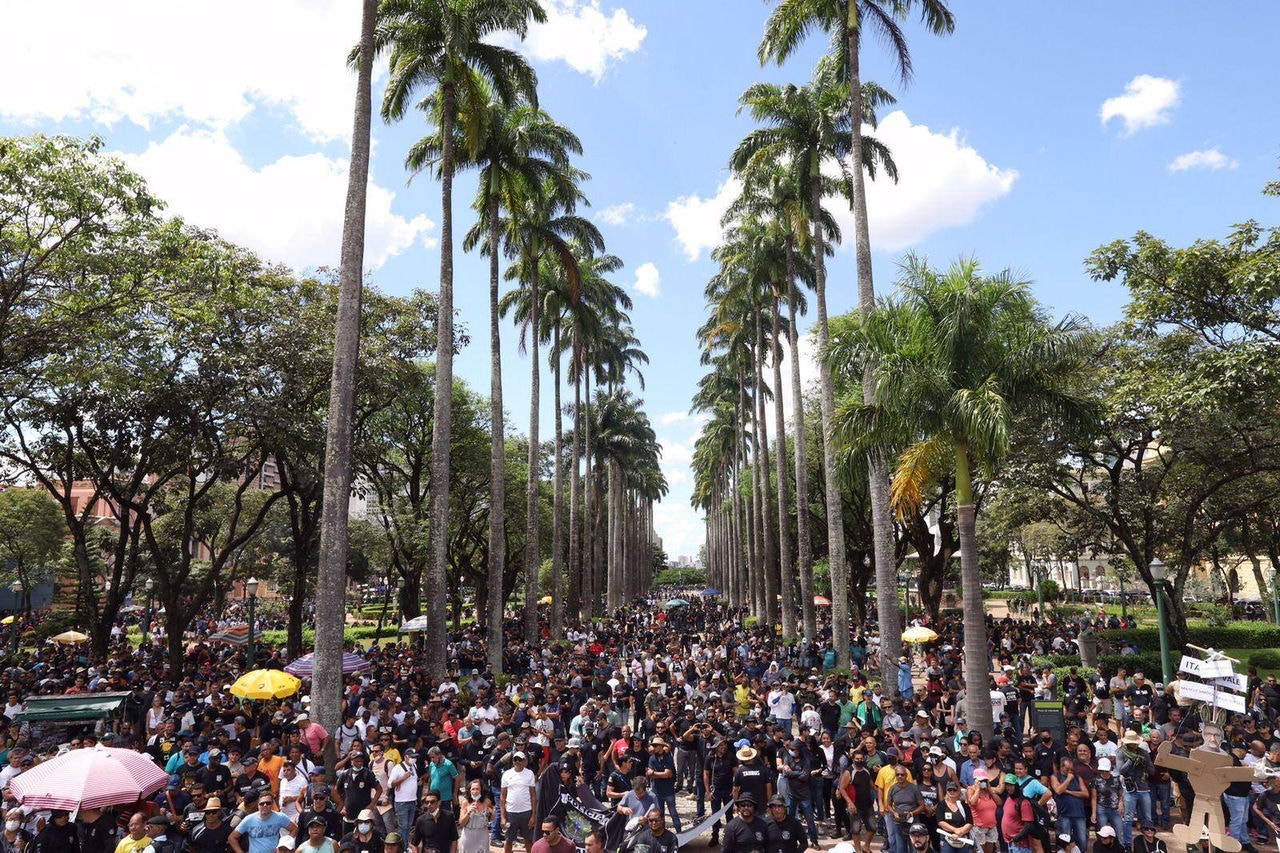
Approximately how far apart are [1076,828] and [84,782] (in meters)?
10.6

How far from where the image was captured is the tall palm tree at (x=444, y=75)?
19.4m

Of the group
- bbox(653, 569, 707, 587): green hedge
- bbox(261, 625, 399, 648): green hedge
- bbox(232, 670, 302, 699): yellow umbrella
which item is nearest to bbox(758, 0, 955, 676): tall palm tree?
bbox(232, 670, 302, 699): yellow umbrella

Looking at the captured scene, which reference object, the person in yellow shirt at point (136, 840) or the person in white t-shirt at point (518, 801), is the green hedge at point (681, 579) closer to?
the person in white t-shirt at point (518, 801)

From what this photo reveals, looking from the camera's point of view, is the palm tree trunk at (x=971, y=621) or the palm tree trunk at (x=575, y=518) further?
the palm tree trunk at (x=575, y=518)

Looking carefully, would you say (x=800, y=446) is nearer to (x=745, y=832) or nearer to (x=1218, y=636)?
(x=1218, y=636)

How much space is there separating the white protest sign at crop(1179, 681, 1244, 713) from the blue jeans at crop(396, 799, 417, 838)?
11216 mm

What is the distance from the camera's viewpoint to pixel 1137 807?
10039mm

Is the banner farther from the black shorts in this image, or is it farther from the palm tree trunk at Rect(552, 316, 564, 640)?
the palm tree trunk at Rect(552, 316, 564, 640)

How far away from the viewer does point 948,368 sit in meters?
13.9

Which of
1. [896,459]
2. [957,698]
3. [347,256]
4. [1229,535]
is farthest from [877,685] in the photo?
[1229,535]

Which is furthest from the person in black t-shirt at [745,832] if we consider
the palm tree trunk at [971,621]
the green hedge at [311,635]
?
the green hedge at [311,635]

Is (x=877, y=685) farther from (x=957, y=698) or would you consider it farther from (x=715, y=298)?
(x=715, y=298)

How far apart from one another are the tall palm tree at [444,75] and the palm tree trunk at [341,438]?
194 inches

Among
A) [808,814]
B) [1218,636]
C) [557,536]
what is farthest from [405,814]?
[1218,636]
